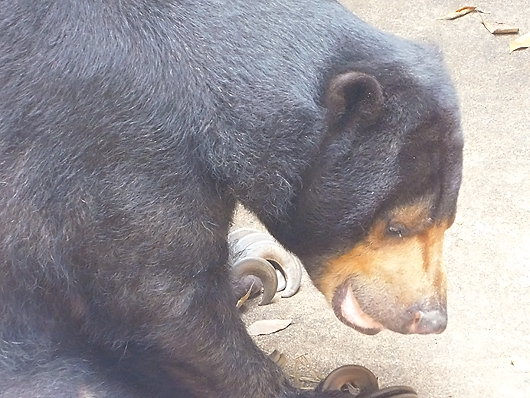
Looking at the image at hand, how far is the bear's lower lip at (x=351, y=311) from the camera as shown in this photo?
279cm

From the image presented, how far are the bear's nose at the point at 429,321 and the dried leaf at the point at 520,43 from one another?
261cm

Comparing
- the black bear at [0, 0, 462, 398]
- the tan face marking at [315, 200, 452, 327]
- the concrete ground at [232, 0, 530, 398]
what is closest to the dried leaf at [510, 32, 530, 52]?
the concrete ground at [232, 0, 530, 398]

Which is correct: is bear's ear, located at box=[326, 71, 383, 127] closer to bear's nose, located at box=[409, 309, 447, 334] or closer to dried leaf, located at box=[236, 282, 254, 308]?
bear's nose, located at box=[409, 309, 447, 334]

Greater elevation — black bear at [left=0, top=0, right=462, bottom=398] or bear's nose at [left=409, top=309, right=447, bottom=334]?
black bear at [left=0, top=0, right=462, bottom=398]

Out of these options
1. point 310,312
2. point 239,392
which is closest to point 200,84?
point 239,392

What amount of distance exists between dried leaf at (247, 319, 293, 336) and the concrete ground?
0.02 metres

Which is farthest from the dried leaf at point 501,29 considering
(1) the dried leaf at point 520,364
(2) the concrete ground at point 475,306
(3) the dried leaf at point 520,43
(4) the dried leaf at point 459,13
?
(1) the dried leaf at point 520,364

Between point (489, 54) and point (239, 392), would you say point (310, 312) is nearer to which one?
point (239, 392)

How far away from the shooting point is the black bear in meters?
2.27

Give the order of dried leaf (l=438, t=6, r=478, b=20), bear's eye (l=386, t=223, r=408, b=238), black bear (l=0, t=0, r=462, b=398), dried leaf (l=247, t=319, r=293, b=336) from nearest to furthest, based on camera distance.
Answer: black bear (l=0, t=0, r=462, b=398), bear's eye (l=386, t=223, r=408, b=238), dried leaf (l=247, t=319, r=293, b=336), dried leaf (l=438, t=6, r=478, b=20)

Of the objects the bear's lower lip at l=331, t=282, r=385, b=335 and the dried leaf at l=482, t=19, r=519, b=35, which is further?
the dried leaf at l=482, t=19, r=519, b=35

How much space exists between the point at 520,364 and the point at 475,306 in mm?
325

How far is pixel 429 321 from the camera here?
2.70m

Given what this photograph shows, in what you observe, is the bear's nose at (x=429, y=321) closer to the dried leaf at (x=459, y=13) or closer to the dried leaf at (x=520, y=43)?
the dried leaf at (x=520, y=43)
